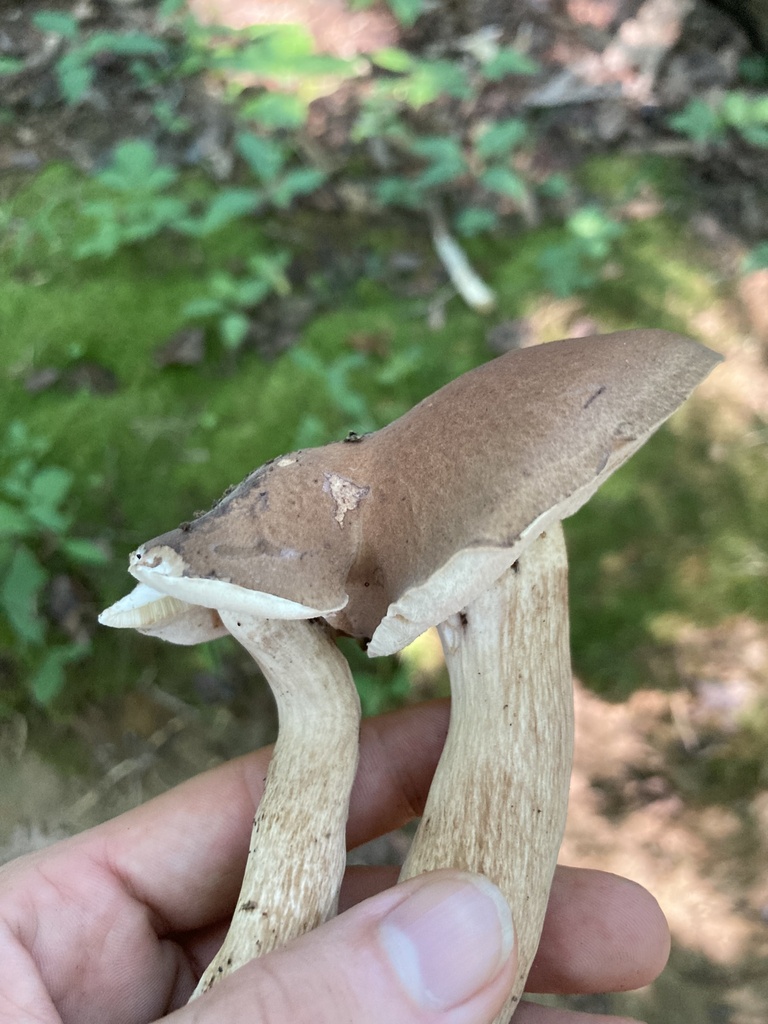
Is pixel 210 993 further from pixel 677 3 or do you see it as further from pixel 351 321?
pixel 677 3

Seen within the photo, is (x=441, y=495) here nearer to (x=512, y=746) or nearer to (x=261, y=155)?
(x=512, y=746)

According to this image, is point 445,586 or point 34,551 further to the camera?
point 34,551

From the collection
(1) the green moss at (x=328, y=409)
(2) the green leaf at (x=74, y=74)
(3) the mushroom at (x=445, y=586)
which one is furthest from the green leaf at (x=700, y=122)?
(2) the green leaf at (x=74, y=74)

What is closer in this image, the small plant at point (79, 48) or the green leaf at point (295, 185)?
the green leaf at point (295, 185)

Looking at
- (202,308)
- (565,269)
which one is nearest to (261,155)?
(202,308)

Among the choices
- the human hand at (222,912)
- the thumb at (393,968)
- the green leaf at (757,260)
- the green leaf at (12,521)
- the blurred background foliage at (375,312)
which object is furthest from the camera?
the green leaf at (757,260)

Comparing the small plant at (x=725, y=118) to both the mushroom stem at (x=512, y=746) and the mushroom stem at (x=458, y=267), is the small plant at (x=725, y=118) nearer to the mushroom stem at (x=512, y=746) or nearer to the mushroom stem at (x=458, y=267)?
the mushroom stem at (x=458, y=267)

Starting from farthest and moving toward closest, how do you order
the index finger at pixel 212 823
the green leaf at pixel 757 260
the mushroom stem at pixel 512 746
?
the green leaf at pixel 757 260, the index finger at pixel 212 823, the mushroom stem at pixel 512 746

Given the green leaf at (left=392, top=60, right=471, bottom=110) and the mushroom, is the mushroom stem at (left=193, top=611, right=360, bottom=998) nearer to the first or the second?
the mushroom
